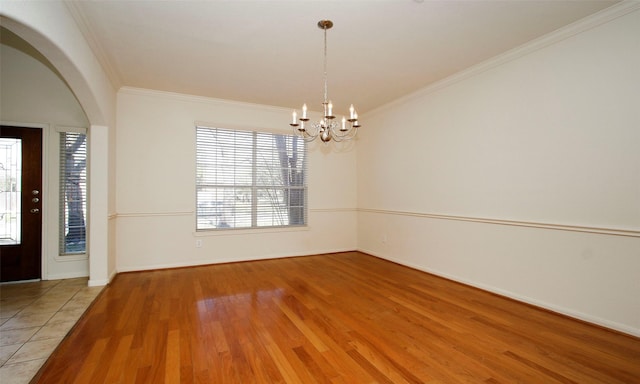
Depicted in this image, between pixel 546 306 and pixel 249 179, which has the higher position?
pixel 249 179

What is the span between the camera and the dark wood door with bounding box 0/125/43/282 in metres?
3.51

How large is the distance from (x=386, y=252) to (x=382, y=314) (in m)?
2.27

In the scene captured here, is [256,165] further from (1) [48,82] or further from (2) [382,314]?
(2) [382,314]

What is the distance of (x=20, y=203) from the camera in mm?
3562

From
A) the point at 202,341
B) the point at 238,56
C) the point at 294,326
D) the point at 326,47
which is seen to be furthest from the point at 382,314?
the point at 238,56

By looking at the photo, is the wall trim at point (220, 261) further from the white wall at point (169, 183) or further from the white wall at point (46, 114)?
the white wall at point (46, 114)

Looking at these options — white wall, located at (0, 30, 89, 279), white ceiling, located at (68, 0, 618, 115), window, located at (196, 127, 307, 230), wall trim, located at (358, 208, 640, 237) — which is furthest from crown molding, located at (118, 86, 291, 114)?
wall trim, located at (358, 208, 640, 237)

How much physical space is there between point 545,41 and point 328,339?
3436mm

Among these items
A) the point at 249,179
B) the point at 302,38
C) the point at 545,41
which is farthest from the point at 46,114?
the point at 545,41

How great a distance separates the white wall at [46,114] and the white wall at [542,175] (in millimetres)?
4760

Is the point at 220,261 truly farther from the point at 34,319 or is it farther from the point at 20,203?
the point at 20,203

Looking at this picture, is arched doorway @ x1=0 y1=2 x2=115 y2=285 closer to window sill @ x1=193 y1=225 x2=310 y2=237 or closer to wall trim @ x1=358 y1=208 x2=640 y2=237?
window sill @ x1=193 y1=225 x2=310 y2=237

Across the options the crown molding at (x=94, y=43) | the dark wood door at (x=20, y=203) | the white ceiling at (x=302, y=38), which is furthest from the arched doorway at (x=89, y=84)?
the dark wood door at (x=20, y=203)

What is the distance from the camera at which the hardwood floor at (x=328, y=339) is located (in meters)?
1.83
